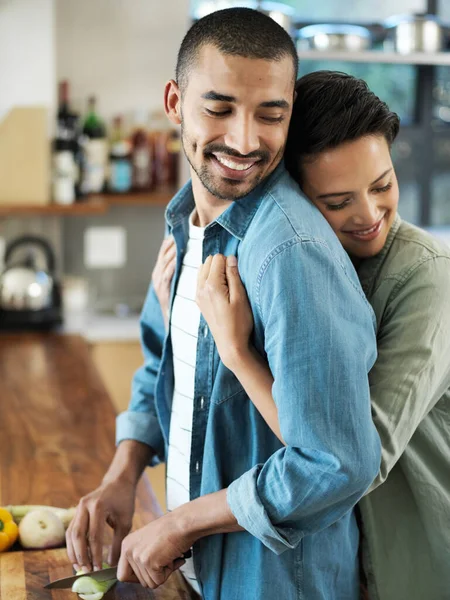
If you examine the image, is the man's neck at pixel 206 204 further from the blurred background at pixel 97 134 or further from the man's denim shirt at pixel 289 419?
the blurred background at pixel 97 134

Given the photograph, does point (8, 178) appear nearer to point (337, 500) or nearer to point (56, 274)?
point (56, 274)

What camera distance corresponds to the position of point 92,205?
3.40 metres

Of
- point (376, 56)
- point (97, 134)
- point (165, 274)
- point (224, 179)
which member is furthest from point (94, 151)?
point (224, 179)

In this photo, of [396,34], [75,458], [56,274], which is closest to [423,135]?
[396,34]

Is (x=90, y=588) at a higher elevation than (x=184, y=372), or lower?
lower

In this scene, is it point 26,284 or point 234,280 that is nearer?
point 234,280

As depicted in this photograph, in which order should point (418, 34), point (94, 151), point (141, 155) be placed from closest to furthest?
point (94, 151), point (141, 155), point (418, 34)

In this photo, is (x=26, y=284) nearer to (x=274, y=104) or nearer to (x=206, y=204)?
(x=206, y=204)

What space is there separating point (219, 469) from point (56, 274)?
2618mm

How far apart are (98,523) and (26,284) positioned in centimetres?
211

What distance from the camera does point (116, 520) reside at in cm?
132

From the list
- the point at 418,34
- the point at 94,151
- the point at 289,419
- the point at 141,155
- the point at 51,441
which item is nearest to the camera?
the point at 289,419

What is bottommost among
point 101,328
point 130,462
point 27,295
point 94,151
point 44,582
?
point 101,328

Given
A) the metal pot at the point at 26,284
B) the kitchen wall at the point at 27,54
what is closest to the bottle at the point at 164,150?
the kitchen wall at the point at 27,54
